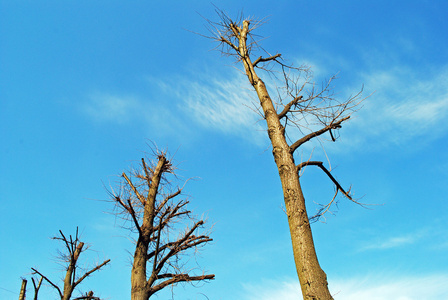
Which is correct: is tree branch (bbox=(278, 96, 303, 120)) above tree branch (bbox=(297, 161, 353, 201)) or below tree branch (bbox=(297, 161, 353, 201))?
above

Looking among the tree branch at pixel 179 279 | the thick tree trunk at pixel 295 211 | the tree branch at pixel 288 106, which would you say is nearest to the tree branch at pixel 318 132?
the thick tree trunk at pixel 295 211

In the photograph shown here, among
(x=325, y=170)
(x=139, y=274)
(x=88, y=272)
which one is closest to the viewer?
(x=325, y=170)

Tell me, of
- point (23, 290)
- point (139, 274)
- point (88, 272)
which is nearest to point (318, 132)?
point (139, 274)

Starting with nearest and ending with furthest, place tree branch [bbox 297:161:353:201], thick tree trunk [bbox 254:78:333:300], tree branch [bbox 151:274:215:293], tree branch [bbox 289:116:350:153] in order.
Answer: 1. thick tree trunk [bbox 254:78:333:300]
2. tree branch [bbox 297:161:353:201]
3. tree branch [bbox 289:116:350:153]
4. tree branch [bbox 151:274:215:293]

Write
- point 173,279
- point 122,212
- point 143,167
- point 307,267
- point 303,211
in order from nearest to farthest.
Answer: point 307,267 → point 303,211 → point 173,279 → point 122,212 → point 143,167

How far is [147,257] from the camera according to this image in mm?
Answer: 5363

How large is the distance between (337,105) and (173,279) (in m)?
3.72

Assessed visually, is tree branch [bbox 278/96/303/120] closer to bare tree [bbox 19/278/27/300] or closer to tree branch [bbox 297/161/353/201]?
tree branch [bbox 297/161/353/201]

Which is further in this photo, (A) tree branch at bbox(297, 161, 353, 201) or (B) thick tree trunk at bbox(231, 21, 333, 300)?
(A) tree branch at bbox(297, 161, 353, 201)

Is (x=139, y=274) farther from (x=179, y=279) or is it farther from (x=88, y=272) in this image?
(x=88, y=272)

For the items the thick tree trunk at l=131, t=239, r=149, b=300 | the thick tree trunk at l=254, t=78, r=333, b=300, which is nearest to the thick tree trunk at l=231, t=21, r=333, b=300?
the thick tree trunk at l=254, t=78, r=333, b=300

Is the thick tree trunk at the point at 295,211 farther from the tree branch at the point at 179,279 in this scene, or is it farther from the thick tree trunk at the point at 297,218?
the tree branch at the point at 179,279

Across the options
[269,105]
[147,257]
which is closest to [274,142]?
[269,105]

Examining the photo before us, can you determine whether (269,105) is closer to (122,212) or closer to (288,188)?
(288,188)
